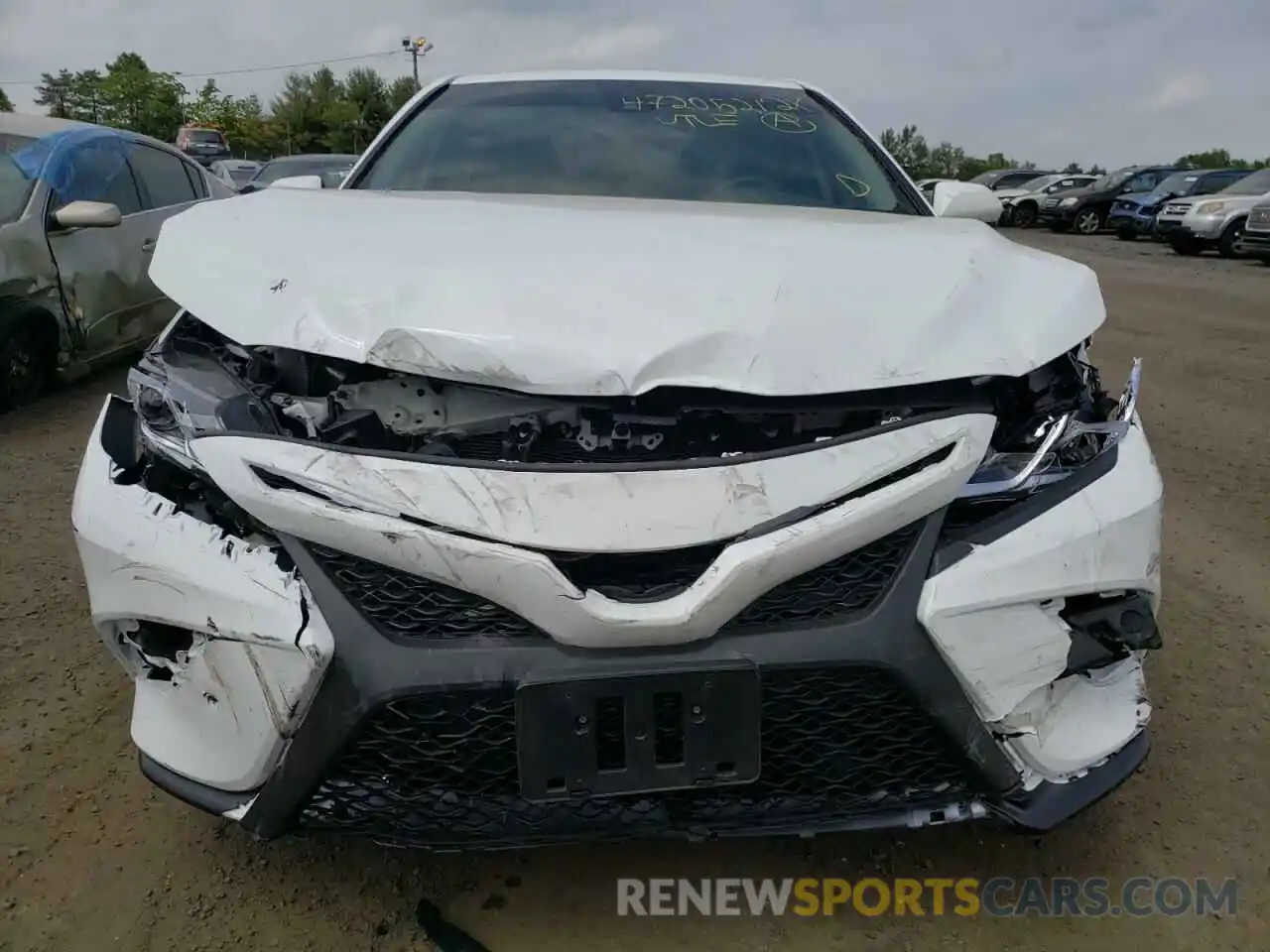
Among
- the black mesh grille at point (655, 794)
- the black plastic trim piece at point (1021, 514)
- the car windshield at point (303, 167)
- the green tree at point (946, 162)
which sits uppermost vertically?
the black plastic trim piece at point (1021, 514)

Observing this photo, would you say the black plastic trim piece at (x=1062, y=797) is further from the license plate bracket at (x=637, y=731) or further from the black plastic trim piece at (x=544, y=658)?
the license plate bracket at (x=637, y=731)

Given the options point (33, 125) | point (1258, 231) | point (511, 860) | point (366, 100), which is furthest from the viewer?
point (366, 100)

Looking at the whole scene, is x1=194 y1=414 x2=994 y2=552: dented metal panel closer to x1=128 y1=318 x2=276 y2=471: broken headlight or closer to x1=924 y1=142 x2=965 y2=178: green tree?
x1=128 y1=318 x2=276 y2=471: broken headlight

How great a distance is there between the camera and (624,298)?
174 centimetres

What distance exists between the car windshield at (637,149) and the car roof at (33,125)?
3230 mm

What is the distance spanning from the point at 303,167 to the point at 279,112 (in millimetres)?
55827

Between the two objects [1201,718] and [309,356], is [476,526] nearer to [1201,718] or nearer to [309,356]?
[309,356]

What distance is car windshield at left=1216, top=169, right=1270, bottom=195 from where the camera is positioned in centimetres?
1647

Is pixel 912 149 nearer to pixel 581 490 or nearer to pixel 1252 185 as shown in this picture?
pixel 1252 185

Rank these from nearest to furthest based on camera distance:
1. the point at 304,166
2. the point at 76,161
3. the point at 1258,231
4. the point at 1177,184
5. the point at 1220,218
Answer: the point at 76,161 < the point at 304,166 < the point at 1258,231 < the point at 1220,218 < the point at 1177,184

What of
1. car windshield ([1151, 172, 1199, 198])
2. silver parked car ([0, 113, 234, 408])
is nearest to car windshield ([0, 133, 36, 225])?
silver parked car ([0, 113, 234, 408])

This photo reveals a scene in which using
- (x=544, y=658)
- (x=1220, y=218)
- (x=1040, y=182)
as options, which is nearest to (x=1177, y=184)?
(x=1220, y=218)

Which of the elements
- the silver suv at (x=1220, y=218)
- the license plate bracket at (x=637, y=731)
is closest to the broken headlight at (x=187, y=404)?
the license plate bracket at (x=637, y=731)

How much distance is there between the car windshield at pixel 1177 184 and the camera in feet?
65.0
